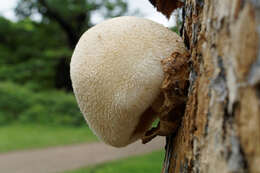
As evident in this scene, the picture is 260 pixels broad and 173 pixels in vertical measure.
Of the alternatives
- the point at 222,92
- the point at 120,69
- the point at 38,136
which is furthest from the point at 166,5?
the point at 38,136

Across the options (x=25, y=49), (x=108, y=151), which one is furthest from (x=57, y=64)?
(x=108, y=151)

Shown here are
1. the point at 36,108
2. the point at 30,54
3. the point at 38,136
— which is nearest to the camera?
the point at 38,136

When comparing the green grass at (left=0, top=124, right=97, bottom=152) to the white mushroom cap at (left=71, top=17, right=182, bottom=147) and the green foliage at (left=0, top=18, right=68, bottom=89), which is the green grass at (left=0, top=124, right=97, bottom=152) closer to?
the green foliage at (left=0, top=18, right=68, bottom=89)

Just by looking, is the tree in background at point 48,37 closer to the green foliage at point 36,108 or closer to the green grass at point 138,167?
the green foliage at point 36,108

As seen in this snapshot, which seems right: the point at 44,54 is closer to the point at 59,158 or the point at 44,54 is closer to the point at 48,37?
the point at 48,37

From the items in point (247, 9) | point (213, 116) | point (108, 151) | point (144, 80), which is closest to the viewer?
point (247, 9)

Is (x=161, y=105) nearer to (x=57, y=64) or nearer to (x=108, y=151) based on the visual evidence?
(x=108, y=151)

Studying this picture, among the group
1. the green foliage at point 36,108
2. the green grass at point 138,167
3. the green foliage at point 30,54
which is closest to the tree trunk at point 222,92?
the green grass at point 138,167
